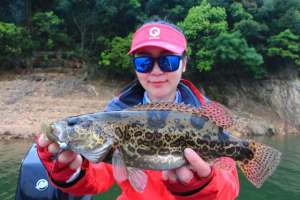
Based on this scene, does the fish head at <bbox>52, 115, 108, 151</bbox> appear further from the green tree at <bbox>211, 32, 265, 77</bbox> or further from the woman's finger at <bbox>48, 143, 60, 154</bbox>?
the green tree at <bbox>211, 32, 265, 77</bbox>

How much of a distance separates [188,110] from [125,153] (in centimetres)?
55

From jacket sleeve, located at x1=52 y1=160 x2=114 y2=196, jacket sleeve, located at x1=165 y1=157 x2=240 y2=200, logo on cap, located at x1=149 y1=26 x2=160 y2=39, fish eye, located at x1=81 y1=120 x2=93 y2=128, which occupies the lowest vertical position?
jacket sleeve, located at x1=52 y1=160 x2=114 y2=196

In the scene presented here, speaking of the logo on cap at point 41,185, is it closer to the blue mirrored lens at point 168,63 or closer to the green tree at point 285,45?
the blue mirrored lens at point 168,63

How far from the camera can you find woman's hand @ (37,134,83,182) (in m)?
2.98

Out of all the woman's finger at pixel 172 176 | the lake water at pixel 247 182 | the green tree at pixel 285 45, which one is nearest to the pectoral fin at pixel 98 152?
the woman's finger at pixel 172 176

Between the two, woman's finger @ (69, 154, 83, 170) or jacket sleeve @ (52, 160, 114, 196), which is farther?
jacket sleeve @ (52, 160, 114, 196)

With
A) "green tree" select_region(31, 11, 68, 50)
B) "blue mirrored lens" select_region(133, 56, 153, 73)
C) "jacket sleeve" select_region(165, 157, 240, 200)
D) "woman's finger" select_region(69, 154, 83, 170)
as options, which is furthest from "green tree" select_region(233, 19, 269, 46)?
"woman's finger" select_region(69, 154, 83, 170)

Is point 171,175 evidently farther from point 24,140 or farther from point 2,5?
point 2,5

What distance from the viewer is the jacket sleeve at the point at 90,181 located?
3.40 meters

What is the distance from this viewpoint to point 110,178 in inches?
153

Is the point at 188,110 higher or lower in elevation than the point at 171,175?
higher

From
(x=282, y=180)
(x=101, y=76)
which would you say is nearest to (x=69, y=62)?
(x=101, y=76)

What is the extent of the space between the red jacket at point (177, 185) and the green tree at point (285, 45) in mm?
25621

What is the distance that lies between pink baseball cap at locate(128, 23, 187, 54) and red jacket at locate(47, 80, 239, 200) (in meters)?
0.49
